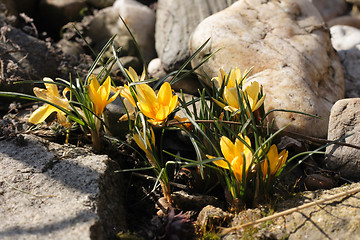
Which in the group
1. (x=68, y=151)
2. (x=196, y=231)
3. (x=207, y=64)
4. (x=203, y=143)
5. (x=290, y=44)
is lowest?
(x=196, y=231)

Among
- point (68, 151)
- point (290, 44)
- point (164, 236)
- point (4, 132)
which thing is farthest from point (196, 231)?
point (290, 44)

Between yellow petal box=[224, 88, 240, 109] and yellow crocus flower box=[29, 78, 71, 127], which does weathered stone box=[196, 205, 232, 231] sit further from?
yellow crocus flower box=[29, 78, 71, 127]

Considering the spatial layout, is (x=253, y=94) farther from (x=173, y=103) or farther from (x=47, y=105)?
(x=47, y=105)

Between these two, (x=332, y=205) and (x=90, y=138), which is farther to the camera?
(x=90, y=138)

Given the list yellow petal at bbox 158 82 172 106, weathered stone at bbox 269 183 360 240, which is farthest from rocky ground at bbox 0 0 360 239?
yellow petal at bbox 158 82 172 106

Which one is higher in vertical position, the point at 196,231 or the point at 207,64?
the point at 207,64

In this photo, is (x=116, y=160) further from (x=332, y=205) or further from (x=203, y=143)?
(x=332, y=205)

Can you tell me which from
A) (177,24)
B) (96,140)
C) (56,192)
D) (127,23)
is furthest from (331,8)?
(56,192)
